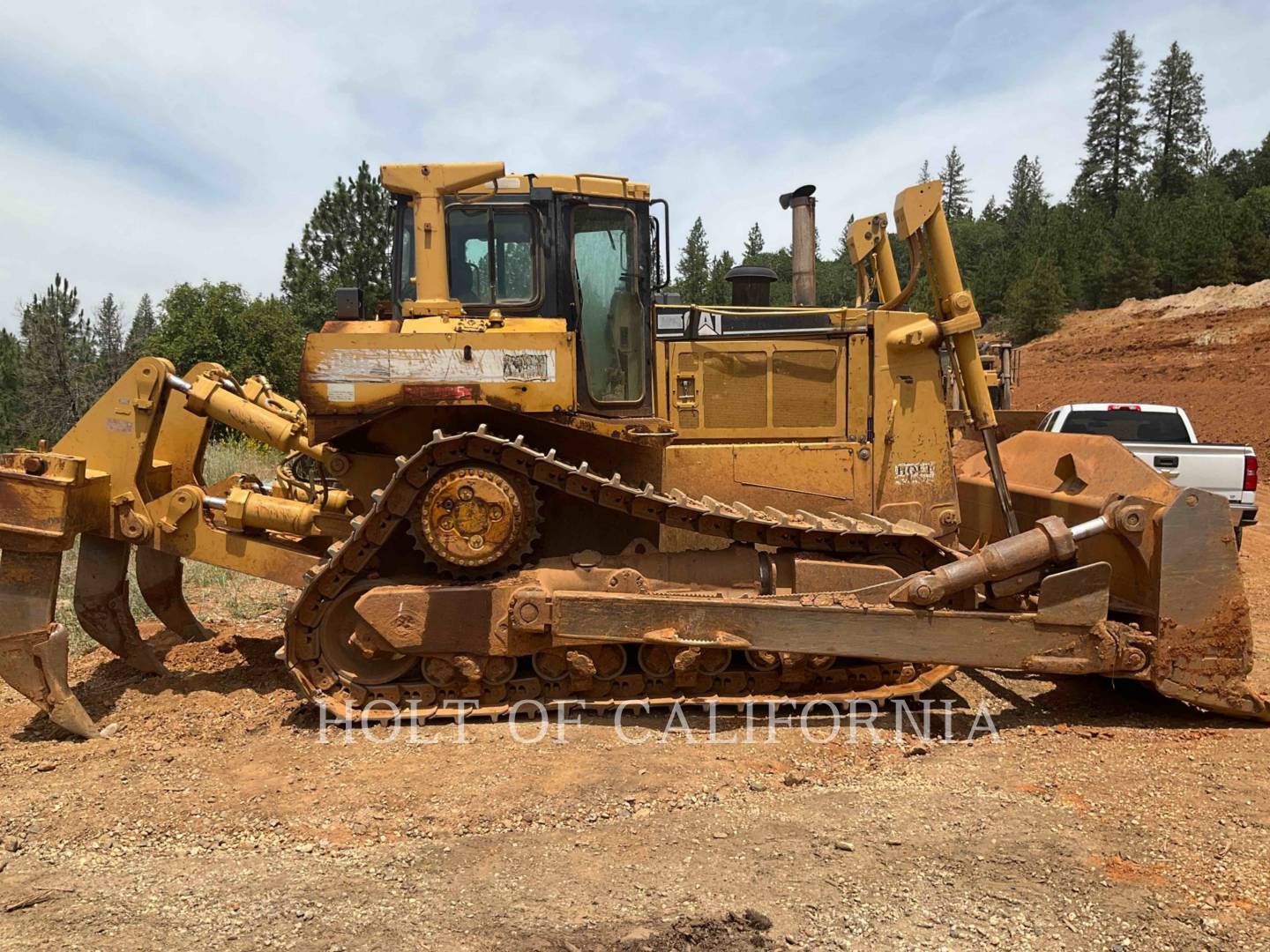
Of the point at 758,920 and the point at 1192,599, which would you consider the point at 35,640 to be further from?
the point at 1192,599

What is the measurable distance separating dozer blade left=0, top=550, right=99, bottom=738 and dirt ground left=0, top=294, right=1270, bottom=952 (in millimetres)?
214

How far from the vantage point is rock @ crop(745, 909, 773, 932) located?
319cm

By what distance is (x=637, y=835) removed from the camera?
3.96 meters

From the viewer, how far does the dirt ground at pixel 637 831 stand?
10.6ft

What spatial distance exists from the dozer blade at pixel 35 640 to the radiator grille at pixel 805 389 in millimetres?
4503

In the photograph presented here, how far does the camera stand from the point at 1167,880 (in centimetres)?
351

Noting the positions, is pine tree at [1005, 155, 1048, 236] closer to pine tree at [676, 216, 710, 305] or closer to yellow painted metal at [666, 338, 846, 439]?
pine tree at [676, 216, 710, 305]

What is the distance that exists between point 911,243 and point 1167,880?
4.14 m

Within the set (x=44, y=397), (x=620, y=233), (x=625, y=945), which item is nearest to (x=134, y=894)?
(x=625, y=945)

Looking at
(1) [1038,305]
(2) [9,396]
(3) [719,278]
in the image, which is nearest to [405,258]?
(1) [1038,305]

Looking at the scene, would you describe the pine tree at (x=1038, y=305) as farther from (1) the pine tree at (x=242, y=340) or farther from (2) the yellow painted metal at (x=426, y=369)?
(2) the yellow painted metal at (x=426, y=369)

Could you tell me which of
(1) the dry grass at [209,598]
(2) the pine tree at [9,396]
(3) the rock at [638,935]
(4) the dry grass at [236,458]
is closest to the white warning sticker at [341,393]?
(1) the dry grass at [209,598]

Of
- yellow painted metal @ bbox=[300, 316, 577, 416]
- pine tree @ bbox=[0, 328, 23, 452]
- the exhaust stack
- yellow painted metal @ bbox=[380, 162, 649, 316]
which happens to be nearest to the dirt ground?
yellow painted metal @ bbox=[300, 316, 577, 416]

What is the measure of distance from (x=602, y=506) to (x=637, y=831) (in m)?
2.04
